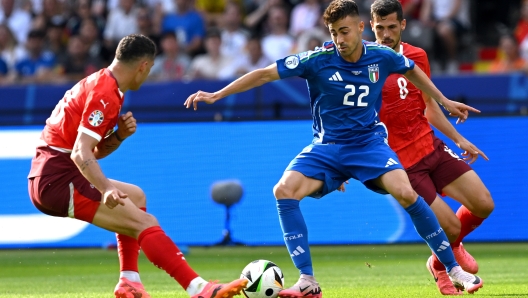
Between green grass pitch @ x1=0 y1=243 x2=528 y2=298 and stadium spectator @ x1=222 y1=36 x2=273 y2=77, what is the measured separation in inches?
134

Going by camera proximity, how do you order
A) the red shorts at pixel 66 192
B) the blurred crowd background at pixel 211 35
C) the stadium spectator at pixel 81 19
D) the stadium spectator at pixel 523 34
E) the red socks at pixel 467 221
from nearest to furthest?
the red shorts at pixel 66 192, the red socks at pixel 467 221, the stadium spectator at pixel 523 34, the blurred crowd background at pixel 211 35, the stadium spectator at pixel 81 19

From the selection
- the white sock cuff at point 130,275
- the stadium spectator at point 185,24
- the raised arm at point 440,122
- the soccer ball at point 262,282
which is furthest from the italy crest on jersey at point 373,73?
the stadium spectator at point 185,24

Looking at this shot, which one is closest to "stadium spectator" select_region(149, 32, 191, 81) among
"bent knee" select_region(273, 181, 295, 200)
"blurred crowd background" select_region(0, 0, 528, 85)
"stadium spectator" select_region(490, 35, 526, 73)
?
"blurred crowd background" select_region(0, 0, 528, 85)

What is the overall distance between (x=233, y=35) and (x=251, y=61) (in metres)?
0.91

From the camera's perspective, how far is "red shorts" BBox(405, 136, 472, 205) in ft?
25.2

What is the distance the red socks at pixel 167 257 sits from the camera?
6137 millimetres

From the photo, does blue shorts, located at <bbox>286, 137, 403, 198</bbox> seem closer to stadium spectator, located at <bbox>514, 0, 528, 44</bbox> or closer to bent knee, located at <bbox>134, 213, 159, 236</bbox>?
bent knee, located at <bbox>134, 213, 159, 236</bbox>

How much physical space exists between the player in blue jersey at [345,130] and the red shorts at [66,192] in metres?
1.21

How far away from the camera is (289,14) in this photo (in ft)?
53.6

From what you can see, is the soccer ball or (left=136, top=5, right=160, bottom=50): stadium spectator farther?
(left=136, top=5, right=160, bottom=50): stadium spectator

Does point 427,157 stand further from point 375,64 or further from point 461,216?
point 375,64

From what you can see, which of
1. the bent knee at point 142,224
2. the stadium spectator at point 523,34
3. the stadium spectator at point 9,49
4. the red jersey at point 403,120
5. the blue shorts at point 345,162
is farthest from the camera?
the stadium spectator at point 9,49

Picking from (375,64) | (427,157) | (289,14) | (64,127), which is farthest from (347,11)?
(289,14)

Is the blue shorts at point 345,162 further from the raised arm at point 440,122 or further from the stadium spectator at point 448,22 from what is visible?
the stadium spectator at point 448,22
